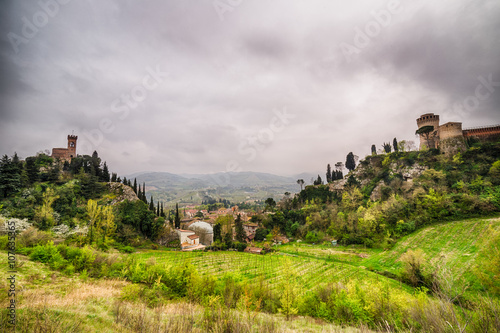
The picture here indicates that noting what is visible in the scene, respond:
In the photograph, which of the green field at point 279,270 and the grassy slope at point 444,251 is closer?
the grassy slope at point 444,251

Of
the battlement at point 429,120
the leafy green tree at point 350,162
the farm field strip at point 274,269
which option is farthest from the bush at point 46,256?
the leafy green tree at point 350,162

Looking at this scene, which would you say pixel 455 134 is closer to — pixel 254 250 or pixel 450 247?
pixel 450 247

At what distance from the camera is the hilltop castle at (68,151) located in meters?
51.2

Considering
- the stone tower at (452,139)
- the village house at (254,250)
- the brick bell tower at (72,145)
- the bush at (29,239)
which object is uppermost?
the brick bell tower at (72,145)

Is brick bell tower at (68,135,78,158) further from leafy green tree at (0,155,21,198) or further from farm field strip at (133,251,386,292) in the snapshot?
farm field strip at (133,251,386,292)

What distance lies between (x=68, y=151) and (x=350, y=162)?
9533 centimetres

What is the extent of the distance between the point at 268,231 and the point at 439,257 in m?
40.5

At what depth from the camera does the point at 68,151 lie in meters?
52.6

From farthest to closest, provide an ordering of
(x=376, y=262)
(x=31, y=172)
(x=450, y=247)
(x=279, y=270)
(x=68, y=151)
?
(x=68, y=151) → (x=31, y=172) → (x=376, y=262) → (x=279, y=270) → (x=450, y=247)

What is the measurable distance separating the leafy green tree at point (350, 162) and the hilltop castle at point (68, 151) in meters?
93.3

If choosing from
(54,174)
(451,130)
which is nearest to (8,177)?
(54,174)

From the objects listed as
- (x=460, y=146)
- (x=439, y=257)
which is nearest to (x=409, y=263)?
(x=439, y=257)

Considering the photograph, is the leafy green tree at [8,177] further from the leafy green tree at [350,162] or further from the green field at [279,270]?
the leafy green tree at [350,162]

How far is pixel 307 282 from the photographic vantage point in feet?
83.9
